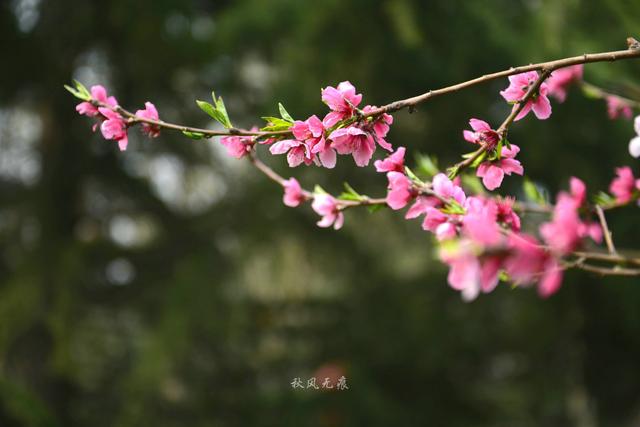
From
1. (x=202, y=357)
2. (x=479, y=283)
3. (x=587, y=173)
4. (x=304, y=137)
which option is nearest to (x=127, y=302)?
(x=202, y=357)

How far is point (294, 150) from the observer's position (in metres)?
0.75

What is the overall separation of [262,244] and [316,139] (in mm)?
2279

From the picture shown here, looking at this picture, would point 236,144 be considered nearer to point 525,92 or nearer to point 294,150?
point 294,150

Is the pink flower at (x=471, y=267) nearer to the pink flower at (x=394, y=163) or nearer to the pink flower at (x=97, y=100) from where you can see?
the pink flower at (x=394, y=163)

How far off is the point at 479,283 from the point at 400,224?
3876 millimetres

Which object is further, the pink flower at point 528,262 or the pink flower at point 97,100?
the pink flower at point 97,100

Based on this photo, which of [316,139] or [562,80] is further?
[562,80]

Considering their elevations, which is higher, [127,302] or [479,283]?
[127,302]

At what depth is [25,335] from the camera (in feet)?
10.4

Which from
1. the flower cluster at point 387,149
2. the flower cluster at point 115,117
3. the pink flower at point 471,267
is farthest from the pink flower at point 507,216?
the flower cluster at point 115,117

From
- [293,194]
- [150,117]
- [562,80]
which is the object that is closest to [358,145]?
[293,194]

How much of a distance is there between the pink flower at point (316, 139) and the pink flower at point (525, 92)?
234 millimetres

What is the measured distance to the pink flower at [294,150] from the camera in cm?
72

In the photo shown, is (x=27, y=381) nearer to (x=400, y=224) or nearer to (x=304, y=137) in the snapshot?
(x=400, y=224)
